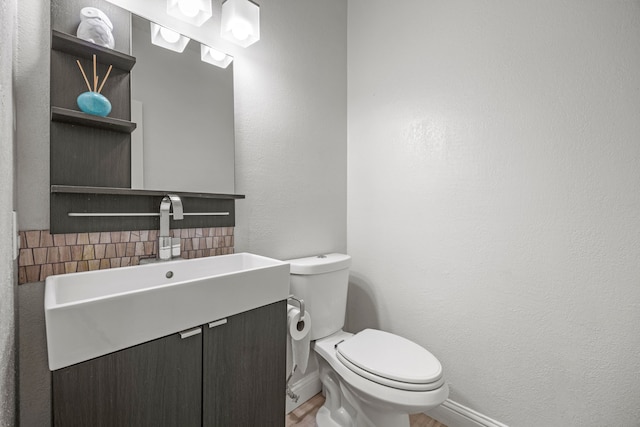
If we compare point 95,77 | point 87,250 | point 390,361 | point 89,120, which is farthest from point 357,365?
point 95,77

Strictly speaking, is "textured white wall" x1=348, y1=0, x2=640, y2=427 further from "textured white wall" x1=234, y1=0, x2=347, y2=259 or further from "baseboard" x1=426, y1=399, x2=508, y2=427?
"textured white wall" x1=234, y1=0, x2=347, y2=259

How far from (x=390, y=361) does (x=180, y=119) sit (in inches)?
53.5

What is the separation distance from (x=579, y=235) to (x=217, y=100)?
164 cm

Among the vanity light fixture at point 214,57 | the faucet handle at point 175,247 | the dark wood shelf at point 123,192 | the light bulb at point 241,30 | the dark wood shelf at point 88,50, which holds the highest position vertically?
the light bulb at point 241,30

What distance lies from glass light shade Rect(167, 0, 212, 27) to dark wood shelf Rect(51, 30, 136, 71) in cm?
28

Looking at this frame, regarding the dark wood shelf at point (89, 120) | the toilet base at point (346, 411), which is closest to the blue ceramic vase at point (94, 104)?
the dark wood shelf at point (89, 120)

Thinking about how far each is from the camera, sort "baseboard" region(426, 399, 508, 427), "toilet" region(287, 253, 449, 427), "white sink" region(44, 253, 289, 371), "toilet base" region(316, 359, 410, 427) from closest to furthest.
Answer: "white sink" region(44, 253, 289, 371) → "toilet" region(287, 253, 449, 427) → "toilet base" region(316, 359, 410, 427) → "baseboard" region(426, 399, 508, 427)

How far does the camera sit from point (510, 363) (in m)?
1.30

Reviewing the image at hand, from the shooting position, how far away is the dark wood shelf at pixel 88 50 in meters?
0.92

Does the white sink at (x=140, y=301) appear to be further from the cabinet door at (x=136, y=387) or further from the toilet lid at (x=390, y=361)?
the toilet lid at (x=390, y=361)

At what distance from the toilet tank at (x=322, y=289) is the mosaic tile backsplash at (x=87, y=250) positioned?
46 centimetres

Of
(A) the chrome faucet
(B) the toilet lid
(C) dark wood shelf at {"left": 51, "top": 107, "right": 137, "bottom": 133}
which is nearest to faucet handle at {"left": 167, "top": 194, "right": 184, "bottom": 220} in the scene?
(A) the chrome faucet

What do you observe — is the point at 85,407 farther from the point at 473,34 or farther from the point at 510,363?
the point at 473,34

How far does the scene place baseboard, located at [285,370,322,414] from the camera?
5.09ft
